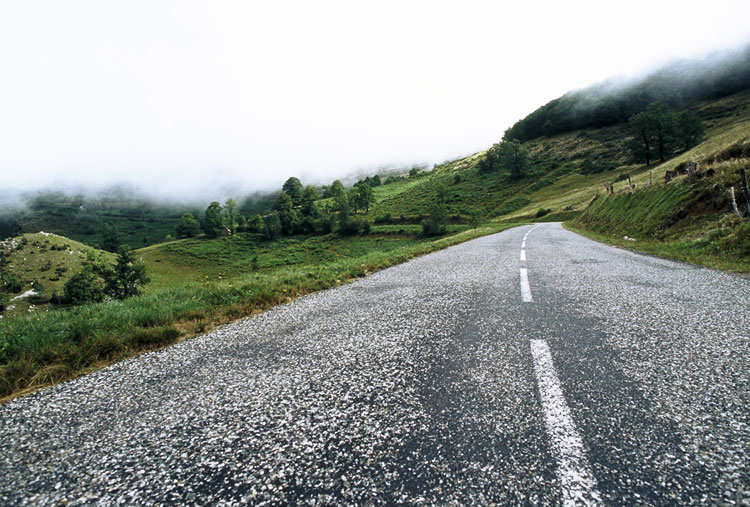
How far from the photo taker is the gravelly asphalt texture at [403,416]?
184 cm

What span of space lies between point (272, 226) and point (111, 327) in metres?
95.1

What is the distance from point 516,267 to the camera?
9336 mm

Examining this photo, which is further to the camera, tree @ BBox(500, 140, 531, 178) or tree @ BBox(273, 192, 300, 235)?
tree @ BBox(273, 192, 300, 235)

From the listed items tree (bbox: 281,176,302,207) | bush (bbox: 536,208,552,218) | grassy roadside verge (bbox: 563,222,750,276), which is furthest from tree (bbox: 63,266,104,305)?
bush (bbox: 536,208,552,218)

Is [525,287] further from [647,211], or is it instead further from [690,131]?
[690,131]

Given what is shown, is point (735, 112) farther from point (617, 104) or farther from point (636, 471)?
point (636, 471)

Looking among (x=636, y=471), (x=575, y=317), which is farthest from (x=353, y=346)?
(x=575, y=317)

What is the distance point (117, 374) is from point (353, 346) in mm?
2897

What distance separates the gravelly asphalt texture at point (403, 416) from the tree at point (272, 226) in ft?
313

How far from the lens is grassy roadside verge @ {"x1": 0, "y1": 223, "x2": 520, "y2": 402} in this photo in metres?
3.80

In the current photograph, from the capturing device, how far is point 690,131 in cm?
6119

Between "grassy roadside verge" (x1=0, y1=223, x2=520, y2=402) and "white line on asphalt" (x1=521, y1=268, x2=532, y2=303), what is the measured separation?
5.16m

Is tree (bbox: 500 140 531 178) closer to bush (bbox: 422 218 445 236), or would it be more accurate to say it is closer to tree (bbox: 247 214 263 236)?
bush (bbox: 422 218 445 236)

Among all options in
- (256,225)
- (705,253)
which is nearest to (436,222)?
(705,253)
